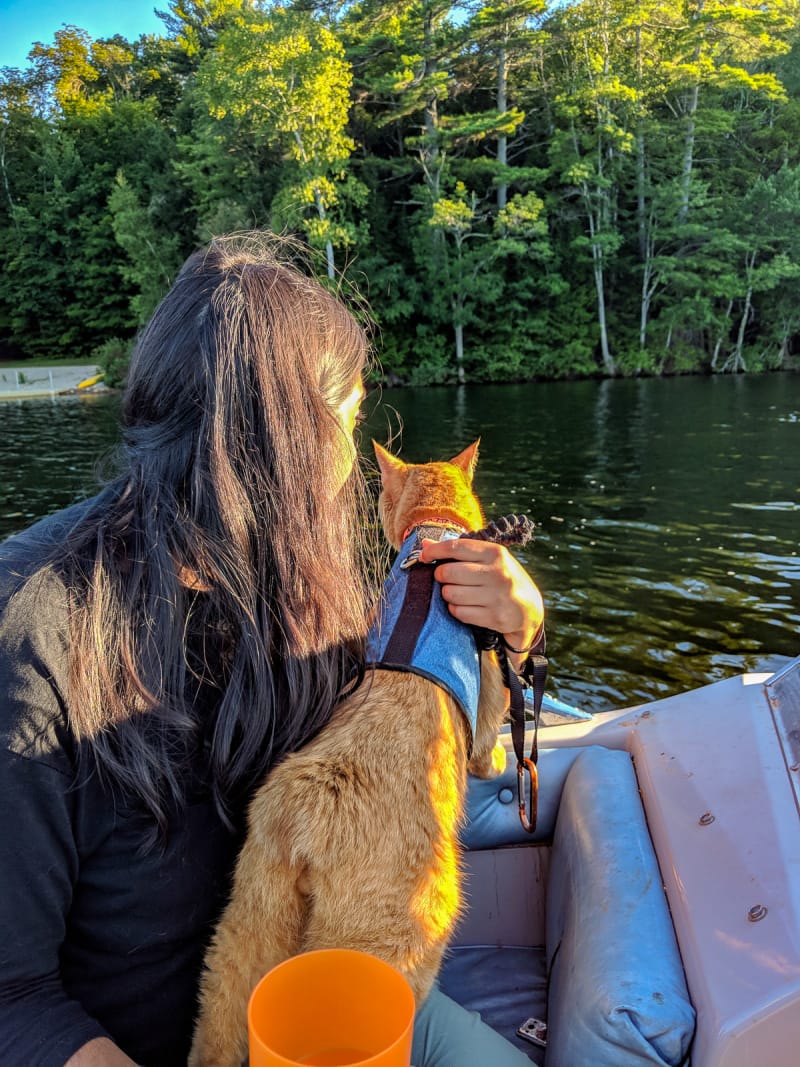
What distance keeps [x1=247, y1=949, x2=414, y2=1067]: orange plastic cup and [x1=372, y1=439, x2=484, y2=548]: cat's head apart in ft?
4.32

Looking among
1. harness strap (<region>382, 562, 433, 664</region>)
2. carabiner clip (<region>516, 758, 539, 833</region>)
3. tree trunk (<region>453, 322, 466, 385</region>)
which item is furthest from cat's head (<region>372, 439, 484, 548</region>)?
tree trunk (<region>453, 322, 466, 385</region>)

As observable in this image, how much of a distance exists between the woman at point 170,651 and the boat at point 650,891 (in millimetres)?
920

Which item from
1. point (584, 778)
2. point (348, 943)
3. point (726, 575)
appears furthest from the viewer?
point (726, 575)

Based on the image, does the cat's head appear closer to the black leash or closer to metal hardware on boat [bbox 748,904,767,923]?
the black leash

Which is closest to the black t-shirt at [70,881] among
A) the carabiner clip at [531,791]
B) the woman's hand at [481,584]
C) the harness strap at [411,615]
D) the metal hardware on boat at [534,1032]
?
the harness strap at [411,615]

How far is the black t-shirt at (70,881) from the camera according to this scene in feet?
3.51

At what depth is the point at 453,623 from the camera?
1740mm

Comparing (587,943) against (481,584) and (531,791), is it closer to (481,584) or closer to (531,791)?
(531,791)

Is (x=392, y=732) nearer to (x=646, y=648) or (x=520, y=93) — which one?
(x=646, y=648)

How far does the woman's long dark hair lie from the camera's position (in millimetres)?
1193

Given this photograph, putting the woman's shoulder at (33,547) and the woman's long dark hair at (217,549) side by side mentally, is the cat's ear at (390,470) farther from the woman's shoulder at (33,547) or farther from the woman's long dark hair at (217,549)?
the woman's shoulder at (33,547)

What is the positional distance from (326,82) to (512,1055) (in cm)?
3402

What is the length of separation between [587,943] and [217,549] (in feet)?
4.41

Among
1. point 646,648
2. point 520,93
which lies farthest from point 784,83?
point 646,648
